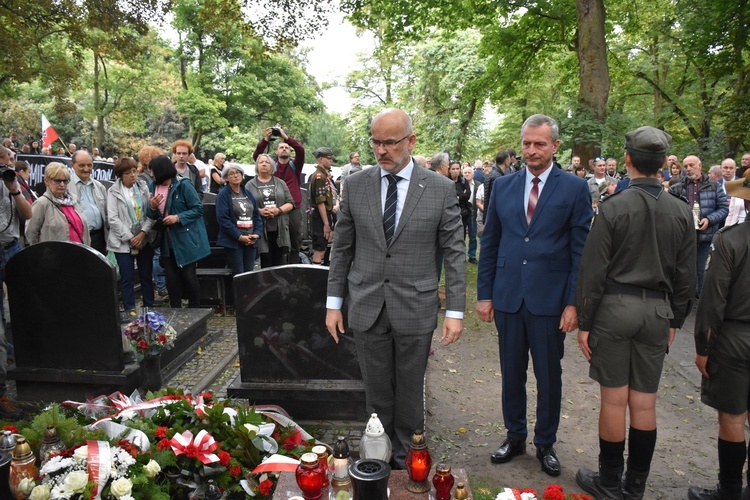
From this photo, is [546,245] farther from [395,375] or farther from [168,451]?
[168,451]

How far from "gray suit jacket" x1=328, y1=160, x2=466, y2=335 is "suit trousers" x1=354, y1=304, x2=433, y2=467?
0.31 ft

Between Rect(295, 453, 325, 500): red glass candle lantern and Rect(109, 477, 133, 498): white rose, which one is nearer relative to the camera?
Rect(295, 453, 325, 500): red glass candle lantern

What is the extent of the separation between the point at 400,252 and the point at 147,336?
301 cm

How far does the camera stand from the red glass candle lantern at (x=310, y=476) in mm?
2439

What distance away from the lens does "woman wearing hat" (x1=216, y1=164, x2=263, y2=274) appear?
731 centimetres

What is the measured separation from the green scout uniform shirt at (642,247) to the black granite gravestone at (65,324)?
3975 mm

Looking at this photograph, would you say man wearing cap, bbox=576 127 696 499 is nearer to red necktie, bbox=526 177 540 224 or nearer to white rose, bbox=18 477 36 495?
red necktie, bbox=526 177 540 224

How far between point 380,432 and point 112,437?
1752 mm

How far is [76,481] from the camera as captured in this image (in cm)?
274

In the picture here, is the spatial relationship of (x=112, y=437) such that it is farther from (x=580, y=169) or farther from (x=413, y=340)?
(x=580, y=169)

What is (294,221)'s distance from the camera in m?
8.22

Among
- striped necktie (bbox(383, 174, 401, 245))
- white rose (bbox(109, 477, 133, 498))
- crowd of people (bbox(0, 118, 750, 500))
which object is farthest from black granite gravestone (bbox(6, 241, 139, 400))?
striped necktie (bbox(383, 174, 401, 245))

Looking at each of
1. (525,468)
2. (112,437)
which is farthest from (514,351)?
(112,437)

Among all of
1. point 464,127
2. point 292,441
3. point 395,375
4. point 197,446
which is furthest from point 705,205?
point 464,127
